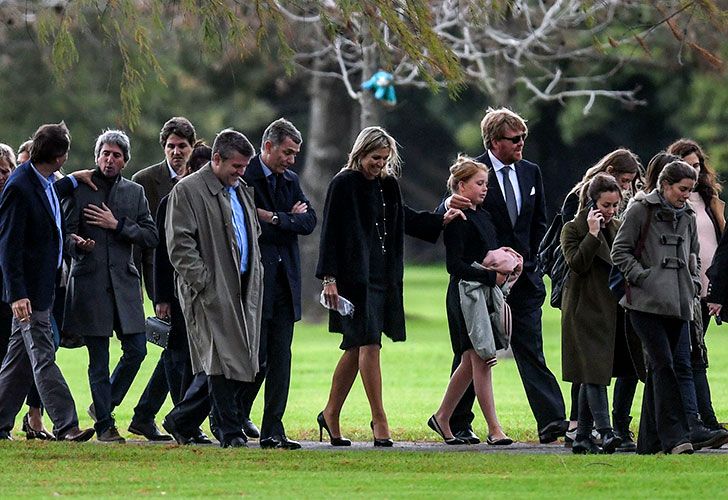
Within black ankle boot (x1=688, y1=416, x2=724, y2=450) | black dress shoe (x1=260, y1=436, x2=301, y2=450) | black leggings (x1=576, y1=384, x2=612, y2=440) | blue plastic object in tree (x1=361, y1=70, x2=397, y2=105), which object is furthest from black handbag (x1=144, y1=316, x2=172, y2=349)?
blue plastic object in tree (x1=361, y1=70, x2=397, y2=105)

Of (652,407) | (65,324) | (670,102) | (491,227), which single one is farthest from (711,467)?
(670,102)

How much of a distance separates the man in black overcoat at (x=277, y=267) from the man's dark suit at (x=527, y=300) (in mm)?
1435

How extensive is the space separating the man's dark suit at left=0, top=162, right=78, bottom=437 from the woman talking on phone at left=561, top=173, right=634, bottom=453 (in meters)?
3.38

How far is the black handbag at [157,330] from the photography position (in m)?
13.3

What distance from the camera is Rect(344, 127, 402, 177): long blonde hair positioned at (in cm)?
1284

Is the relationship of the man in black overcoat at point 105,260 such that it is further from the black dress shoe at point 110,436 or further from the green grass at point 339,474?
the green grass at point 339,474

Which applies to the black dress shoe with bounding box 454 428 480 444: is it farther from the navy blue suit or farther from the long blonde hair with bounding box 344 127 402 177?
the navy blue suit

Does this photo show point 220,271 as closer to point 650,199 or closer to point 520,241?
point 520,241

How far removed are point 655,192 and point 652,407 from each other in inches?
53.4

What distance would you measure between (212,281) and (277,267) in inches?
30.6

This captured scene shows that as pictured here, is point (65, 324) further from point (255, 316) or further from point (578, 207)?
point (578, 207)

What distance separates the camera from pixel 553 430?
13.2m

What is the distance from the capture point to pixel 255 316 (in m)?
12.2

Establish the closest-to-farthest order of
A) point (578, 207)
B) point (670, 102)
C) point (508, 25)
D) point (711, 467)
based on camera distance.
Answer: point (711, 467), point (578, 207), point (508, 25), point (670, 102)
